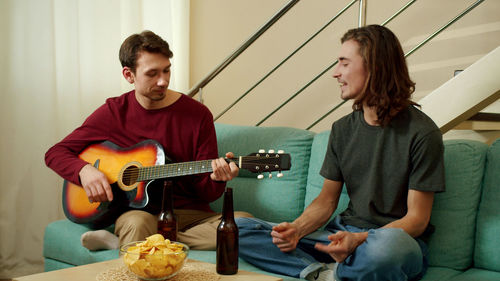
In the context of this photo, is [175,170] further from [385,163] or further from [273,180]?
[385,163]

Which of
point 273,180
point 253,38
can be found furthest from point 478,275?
point 253,38

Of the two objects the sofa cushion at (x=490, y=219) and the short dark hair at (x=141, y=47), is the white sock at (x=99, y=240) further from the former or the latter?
the sofa cushion at (x=490, y=219)

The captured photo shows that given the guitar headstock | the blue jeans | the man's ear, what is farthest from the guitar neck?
the man's ear

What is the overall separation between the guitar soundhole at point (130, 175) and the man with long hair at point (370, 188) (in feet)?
1.71

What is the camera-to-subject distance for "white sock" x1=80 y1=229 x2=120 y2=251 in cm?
185

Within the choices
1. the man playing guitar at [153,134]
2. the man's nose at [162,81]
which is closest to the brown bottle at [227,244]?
the man playing guitar at [153,134]

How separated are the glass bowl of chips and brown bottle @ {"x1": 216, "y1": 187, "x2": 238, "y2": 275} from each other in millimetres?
115

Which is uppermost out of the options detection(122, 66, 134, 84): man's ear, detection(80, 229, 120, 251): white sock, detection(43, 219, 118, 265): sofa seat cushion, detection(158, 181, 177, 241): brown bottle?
detection(122, 66, 134, 84): man's ear

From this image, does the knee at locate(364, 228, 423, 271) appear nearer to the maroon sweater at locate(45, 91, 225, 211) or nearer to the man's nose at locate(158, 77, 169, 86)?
the maroon sweater at locate(45, 91, 225, 211)

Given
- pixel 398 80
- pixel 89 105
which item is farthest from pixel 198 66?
pixel 398 80

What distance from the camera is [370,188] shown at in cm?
161

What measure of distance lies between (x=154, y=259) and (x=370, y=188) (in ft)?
2.53

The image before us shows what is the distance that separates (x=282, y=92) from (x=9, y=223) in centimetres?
205

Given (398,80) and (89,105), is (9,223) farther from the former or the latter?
(398,80)
